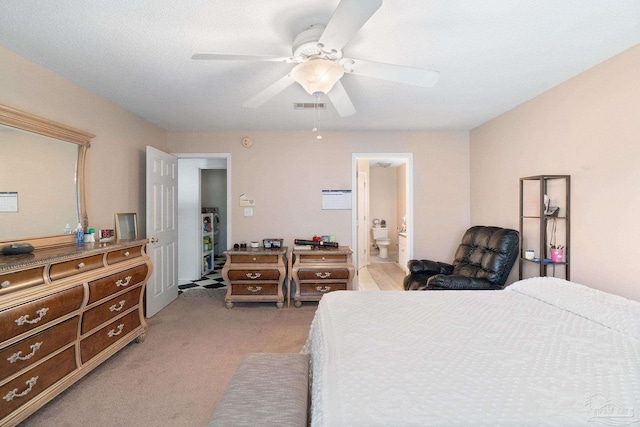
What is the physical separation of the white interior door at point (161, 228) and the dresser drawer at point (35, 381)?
142 cm

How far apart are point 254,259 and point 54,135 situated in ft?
7.19

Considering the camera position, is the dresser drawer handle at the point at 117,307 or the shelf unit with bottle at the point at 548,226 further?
the shelf unit with bottle at the point at 548,226

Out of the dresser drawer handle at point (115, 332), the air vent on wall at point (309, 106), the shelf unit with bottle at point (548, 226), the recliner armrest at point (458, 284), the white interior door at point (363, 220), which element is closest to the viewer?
the dresser drawer handle at point (115, 332)

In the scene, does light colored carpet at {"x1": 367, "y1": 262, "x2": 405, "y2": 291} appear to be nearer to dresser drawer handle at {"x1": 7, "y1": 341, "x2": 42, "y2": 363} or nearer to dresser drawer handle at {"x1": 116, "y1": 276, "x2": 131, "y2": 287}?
dresser drawer handle at {"x1": 116, "y1": 276, "x2": 131, "y2": 287}

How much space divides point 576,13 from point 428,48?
772 mm

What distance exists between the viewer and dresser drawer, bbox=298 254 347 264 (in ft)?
11.8

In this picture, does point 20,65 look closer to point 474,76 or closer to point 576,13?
point 474,76

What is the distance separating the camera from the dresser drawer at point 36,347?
152 centimetres

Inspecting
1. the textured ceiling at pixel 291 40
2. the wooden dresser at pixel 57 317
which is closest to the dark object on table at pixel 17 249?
the wooden dresser at pixel 57 317

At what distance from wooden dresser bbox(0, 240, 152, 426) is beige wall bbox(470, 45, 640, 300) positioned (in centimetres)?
373

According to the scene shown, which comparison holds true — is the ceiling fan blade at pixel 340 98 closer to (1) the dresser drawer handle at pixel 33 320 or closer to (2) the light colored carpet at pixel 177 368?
(2) the light colored carpet at pixel 177 368

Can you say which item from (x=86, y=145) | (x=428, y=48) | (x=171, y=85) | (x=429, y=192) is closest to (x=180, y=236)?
(x=86, y=145)

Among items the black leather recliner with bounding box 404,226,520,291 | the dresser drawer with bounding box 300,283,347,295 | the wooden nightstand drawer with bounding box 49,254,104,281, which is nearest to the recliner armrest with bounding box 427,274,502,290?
the black leather recliner with bounding box 404,226,520,291

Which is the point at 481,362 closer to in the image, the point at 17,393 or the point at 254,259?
the point at 17,393
